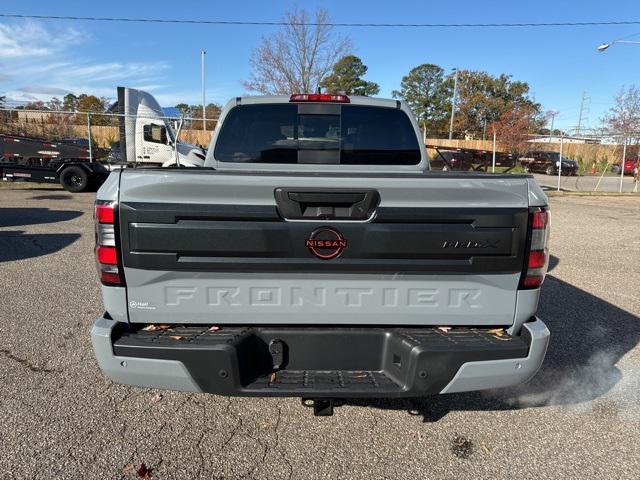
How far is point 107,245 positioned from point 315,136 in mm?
2102

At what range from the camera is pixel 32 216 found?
1078cm

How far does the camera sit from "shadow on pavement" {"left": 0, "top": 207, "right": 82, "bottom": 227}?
394 inches

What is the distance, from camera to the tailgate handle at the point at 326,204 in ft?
7.41

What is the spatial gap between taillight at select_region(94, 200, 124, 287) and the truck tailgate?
0.05m

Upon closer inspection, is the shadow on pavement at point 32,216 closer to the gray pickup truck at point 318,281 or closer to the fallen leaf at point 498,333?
the gray pickup truck at point 318,281

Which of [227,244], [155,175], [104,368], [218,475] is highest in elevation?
[155,175]

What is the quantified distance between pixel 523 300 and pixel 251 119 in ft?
8.68

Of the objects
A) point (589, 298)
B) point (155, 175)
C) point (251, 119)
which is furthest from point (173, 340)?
point (589, 298)

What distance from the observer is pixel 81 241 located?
830 cm

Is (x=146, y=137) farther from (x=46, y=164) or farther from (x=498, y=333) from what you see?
(x=498, y=333)

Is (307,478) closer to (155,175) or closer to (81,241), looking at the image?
(155,175)

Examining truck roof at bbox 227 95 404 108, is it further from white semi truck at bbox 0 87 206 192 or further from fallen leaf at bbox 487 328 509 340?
white semi truck at bbox 0 87 206 192

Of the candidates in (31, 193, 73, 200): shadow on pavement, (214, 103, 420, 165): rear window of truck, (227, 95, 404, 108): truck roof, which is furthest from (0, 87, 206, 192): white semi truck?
(214, 103, 420, 165): rear window of truck

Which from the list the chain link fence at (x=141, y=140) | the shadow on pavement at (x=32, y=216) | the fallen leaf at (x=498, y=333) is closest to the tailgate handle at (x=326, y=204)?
the fallen leaf at (x=498, y=333)
